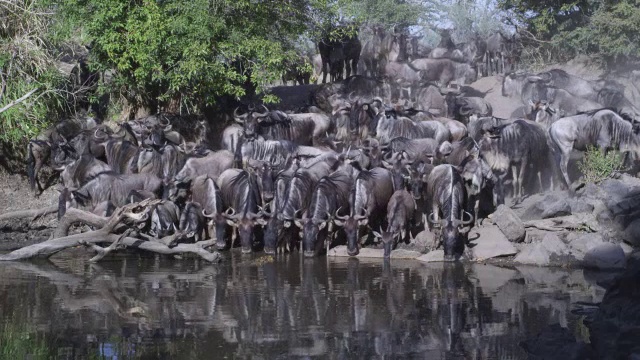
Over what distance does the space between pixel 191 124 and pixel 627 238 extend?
11.7m

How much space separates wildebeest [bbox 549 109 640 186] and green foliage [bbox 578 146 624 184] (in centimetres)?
28

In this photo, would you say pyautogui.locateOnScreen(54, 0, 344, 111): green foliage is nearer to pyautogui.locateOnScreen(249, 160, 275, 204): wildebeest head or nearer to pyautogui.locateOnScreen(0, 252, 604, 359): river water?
pyautogui.locateOnScreen(249, 160, 275, 204): wildebeest head

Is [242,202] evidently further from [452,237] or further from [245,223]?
[452,237]

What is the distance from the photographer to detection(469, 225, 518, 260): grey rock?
55.7 ft

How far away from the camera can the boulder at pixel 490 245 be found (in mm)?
16984

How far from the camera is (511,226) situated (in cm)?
1745

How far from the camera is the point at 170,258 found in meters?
17.0

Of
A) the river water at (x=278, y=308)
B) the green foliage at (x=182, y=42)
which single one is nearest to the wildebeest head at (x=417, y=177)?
the river water at (x=278, y=308)

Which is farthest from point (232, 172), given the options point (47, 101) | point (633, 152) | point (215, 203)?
point (633, 152)

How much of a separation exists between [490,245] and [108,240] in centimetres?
680

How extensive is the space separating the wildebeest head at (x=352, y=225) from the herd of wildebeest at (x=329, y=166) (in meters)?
0.03

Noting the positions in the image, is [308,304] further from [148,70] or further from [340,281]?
[148,70]

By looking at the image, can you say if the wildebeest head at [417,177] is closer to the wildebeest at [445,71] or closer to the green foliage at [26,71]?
the green foliage at [26,71]

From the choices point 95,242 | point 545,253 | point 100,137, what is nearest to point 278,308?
point 95,242
